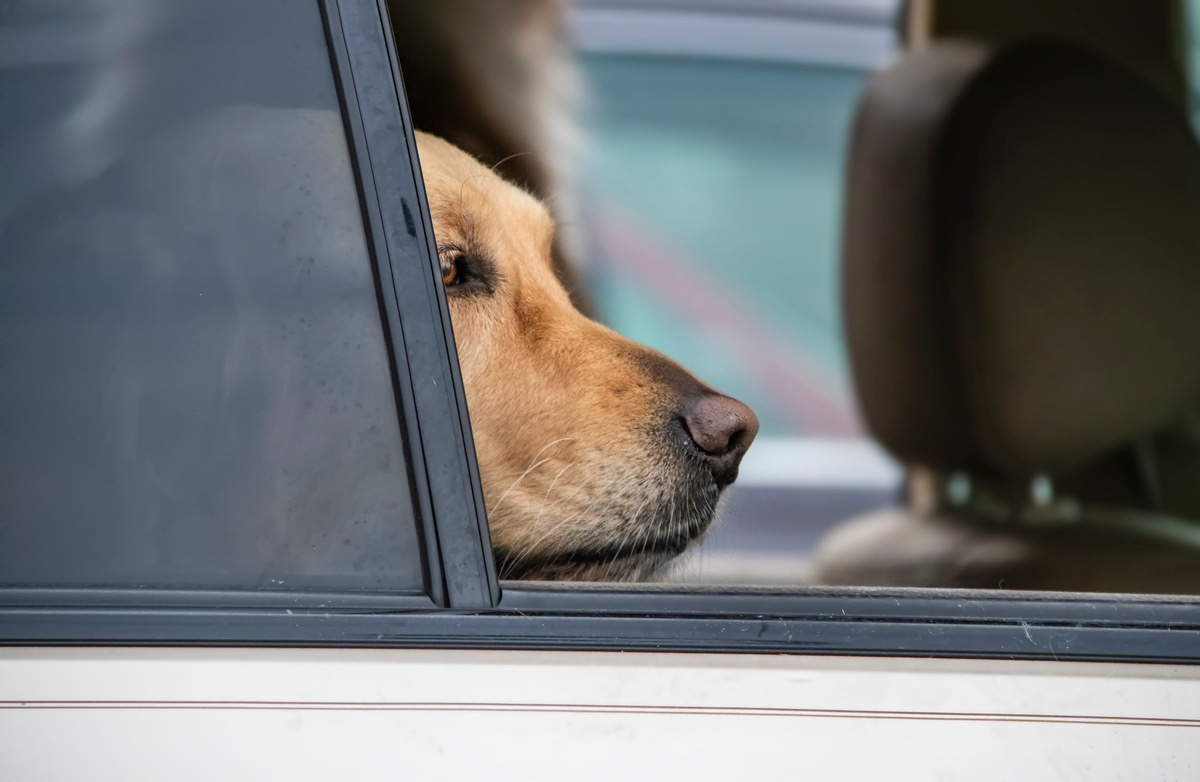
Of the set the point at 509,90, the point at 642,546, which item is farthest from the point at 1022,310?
the point at 642,546

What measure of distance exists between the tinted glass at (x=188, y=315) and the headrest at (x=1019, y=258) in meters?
2.98

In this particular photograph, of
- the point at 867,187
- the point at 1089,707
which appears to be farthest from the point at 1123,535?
the point at 1089,707

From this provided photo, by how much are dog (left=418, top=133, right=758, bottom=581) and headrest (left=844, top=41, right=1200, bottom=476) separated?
6.90 ft

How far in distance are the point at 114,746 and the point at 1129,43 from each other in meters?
3.55

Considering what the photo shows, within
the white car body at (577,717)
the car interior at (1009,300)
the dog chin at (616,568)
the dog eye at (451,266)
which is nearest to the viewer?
the white car body at (577,717)

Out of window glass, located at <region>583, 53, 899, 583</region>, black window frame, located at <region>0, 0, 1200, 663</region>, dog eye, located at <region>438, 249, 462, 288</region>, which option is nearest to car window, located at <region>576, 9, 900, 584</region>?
window glass, located at <region>583, 53, 899, 583</region>

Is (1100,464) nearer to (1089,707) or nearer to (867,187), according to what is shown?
(867,187)

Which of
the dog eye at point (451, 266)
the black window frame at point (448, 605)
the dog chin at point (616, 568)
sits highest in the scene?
the dog eye at point (451, 266)

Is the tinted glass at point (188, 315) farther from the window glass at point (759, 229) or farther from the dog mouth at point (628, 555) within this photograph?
the window glass at point (759, 229)

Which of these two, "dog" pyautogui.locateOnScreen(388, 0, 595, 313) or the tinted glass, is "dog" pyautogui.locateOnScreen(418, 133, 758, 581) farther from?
the tinted glass

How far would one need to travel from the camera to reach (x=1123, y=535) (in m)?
3.41

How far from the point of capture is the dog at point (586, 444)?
1734 mm

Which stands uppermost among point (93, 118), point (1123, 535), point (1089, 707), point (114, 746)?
point (93, 118)

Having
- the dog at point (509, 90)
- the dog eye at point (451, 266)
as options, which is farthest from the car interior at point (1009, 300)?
the dog eye at point (451, 266)
